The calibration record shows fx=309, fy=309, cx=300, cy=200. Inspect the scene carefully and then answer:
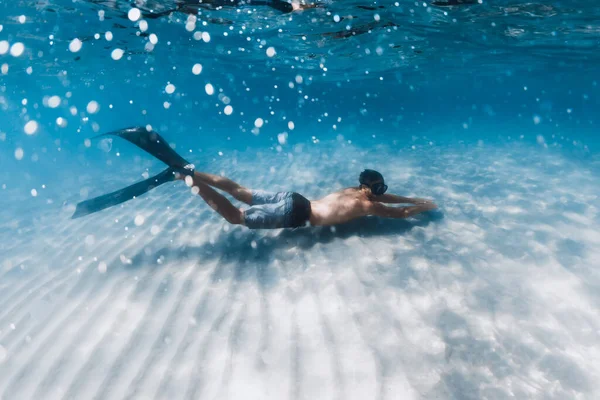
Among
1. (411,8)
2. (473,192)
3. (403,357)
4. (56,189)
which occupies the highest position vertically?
(411,8)

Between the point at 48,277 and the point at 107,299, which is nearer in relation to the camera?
the point at 107,299

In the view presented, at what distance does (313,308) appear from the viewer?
4.45 metres

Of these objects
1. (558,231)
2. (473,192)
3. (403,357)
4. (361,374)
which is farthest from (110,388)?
(473,192)

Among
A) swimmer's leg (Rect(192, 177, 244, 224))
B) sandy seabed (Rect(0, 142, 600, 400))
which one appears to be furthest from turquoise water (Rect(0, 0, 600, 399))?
swimmer's leg (Rect(192, 177, 244, 224))

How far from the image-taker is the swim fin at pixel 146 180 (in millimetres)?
6375

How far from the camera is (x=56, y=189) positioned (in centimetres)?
1569

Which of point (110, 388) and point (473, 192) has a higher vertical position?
point (110, 388)

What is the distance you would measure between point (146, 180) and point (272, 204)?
9.02 ft

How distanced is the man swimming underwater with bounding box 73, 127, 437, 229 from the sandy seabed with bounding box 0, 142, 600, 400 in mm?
545

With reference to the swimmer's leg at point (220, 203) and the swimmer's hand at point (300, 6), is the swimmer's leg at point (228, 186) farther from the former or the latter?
the swimmer's hand at point (300, 6)

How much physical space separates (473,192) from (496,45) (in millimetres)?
15734

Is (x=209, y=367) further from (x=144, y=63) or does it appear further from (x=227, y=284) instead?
(x=144, y=63)

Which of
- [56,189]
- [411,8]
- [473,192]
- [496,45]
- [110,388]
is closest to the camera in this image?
[110,388]

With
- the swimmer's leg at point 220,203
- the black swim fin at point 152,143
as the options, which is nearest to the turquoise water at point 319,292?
the swimmer's leg at point 220,203
